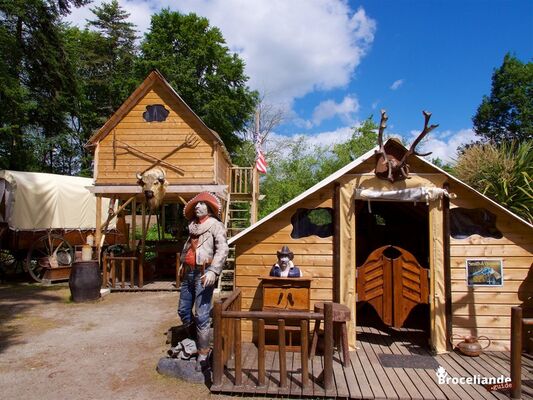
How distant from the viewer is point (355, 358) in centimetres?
584

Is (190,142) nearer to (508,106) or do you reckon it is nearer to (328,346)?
(328,346)

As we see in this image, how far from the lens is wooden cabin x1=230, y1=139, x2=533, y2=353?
6141 millimetres

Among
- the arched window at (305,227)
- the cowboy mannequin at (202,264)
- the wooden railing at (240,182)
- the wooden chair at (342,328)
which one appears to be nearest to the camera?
the cowboy mannequin at (202,264)

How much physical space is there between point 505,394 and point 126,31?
1307 inches

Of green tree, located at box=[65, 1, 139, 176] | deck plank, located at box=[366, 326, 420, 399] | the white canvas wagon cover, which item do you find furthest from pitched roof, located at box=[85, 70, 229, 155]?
green tree, located at box=[65, 1, 139, 176]

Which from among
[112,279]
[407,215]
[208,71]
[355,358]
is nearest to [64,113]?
[208,71]

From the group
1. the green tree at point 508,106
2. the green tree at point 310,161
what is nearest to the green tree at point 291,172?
the green tree at point 310,161

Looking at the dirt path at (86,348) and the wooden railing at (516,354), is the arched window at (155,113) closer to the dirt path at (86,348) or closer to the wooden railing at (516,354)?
the dirt path at (86,348)

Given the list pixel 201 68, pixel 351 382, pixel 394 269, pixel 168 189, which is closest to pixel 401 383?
pixel 351 382

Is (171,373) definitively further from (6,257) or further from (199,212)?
(6,257)

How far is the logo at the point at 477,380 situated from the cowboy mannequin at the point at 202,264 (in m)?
3.00

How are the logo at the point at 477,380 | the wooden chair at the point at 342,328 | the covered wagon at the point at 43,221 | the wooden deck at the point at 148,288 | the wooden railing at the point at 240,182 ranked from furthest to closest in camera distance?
the wooden railing at the point at 240,182, the covered wagon at the point at 43,221, the wooden deck at the point at 148,288, the wooden chair at the point at 342,328, the logo at the point at 477,380

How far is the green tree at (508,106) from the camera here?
98.9 ft

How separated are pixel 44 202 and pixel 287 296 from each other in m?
10.6
